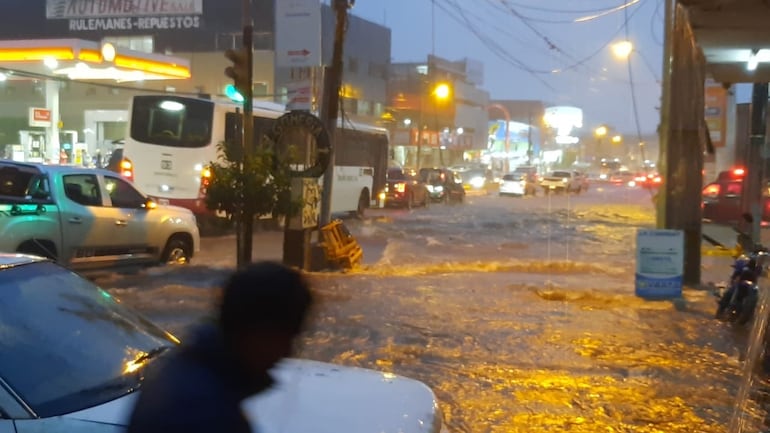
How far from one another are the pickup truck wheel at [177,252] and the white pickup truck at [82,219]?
0.7 inches

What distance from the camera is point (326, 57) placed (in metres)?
45.4

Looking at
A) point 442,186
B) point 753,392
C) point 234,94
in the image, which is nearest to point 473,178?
point 442,186

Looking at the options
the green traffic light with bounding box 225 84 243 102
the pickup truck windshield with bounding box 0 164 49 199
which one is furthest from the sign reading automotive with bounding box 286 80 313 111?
the pickup truck windshield with bounding box 0 164 49 199

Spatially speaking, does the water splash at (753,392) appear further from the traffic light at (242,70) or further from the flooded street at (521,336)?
the traffic light at (242,70)

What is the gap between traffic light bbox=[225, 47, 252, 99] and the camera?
13.4 meters

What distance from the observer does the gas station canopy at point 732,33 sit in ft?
35.2

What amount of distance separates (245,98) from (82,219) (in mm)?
2952

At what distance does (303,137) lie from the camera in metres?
15.6

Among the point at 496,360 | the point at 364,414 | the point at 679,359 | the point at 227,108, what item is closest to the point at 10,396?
the point at 364,414

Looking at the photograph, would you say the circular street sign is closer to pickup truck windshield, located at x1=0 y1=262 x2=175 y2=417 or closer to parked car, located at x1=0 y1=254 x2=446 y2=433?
pickup truck windshield, located at x1=0 y1=262 x2=175 y2=417

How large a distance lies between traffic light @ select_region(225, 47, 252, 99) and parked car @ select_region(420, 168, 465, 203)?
2954 centimetres

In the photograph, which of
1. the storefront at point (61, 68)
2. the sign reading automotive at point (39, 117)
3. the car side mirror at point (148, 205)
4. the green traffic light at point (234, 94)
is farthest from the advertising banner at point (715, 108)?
the sign reading automotive at point (39, 117)

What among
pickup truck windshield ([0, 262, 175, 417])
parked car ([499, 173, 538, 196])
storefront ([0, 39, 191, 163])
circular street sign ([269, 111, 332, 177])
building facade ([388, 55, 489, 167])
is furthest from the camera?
building facade ([388, 55, 489, 167])

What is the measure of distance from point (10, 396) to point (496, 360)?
6061 millimetres
